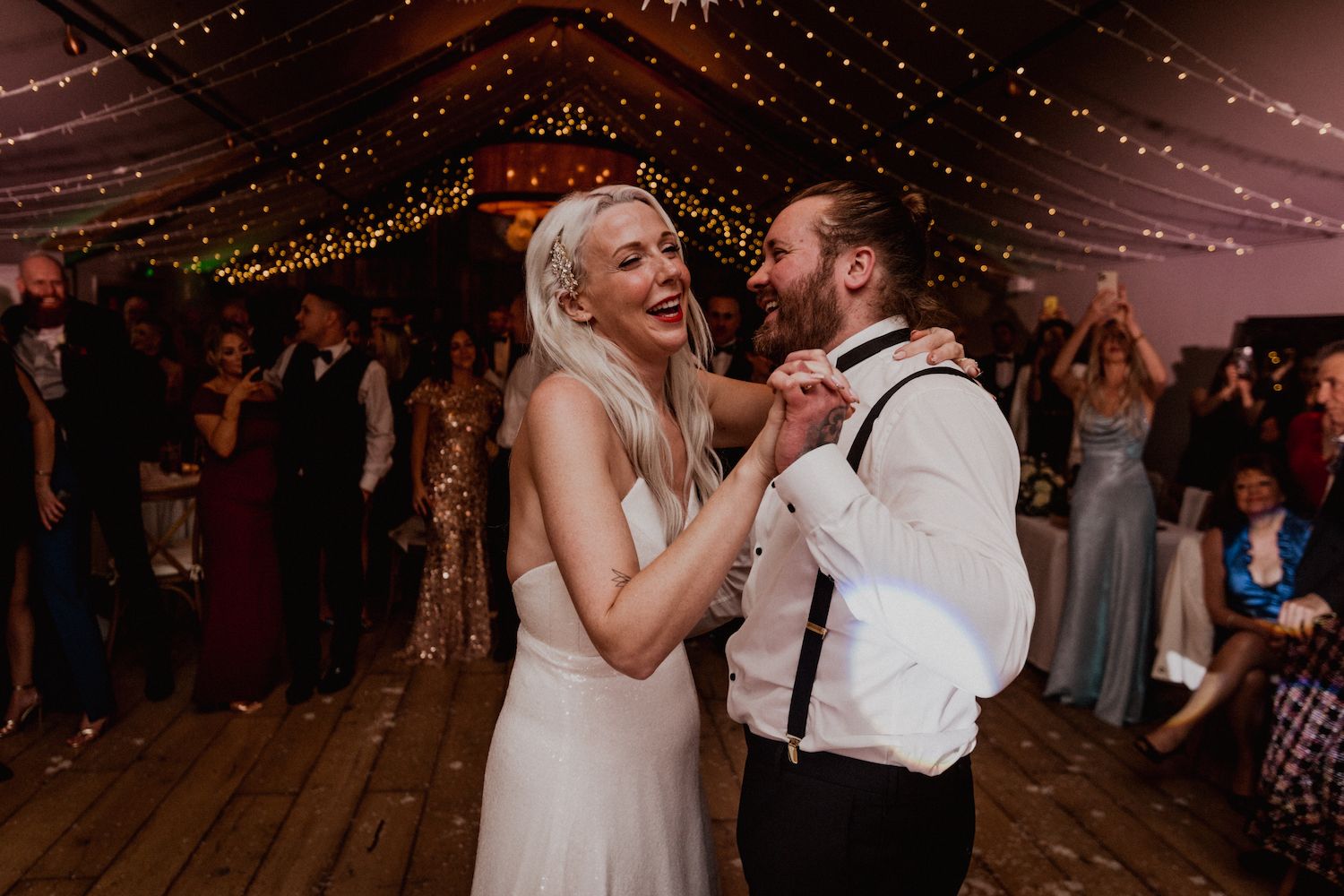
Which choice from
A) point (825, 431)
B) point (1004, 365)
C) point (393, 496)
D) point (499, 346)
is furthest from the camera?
point (1004, 365)

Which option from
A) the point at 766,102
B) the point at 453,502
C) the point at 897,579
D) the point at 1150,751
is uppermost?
the point at 766,102

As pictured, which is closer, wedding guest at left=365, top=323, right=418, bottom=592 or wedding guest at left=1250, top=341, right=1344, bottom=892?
wedding guest at left=1250, top=341, right=1344, bottom=892

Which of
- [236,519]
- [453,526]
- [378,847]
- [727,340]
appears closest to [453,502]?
[453,526]

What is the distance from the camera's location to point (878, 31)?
402cm

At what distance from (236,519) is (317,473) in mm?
355

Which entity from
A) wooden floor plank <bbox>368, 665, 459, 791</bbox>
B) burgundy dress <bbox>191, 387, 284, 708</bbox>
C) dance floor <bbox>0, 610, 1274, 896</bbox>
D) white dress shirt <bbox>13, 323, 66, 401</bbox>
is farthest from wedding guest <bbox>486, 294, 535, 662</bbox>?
white dress shirt <bbox>13, 323, 66, 401</bbox>

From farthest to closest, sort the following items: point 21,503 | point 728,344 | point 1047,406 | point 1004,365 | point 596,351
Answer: point 1004,365
point 1047,406
point 728,344
point 21,503
point 596,351

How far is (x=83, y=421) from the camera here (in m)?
3.27

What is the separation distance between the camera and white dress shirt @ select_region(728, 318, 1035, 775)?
890 mm

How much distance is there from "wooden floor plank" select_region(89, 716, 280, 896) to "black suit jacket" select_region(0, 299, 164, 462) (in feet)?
3.91

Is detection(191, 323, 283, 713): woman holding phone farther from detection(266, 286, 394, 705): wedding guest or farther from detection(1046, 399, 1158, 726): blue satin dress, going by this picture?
detection(1046, 399, 1158, 726): blue satin dress

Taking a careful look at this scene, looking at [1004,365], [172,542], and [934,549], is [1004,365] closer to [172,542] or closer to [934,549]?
[172,542]

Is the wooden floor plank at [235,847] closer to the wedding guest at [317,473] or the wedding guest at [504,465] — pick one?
the wedding guest at [317,473]

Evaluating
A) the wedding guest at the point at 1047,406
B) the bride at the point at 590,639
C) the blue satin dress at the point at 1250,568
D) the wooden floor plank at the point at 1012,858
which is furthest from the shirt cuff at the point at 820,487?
the wedding guest at the point at 1047,406
